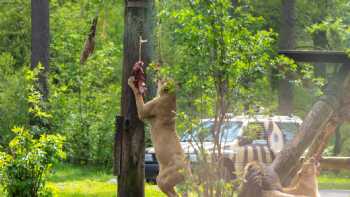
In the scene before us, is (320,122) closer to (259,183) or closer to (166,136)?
(259,183)

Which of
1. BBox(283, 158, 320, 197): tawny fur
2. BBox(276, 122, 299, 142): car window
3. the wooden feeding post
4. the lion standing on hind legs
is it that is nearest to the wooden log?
the wooden feeding post

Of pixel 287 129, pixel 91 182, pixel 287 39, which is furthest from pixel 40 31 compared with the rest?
pixel 287 129

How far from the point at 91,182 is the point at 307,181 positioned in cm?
1040

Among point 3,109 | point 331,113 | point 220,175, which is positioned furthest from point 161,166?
point 3,109

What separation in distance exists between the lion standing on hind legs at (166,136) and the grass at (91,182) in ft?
9.61

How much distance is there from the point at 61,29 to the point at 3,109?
9825 millimetres

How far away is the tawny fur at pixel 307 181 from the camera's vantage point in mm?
9266

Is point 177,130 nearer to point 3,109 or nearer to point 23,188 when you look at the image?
point 23,188

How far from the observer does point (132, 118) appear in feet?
39.1

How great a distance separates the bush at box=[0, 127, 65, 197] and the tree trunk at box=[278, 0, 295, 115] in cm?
1749

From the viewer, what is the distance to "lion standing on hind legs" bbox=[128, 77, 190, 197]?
33.8ft

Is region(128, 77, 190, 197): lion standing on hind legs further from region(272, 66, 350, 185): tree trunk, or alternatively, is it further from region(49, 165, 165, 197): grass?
region(49, 165, 165, 197): grass

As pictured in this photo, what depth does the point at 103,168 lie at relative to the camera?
23844mm

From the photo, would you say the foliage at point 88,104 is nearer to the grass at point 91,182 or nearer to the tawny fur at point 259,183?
the grass at point 91,182
